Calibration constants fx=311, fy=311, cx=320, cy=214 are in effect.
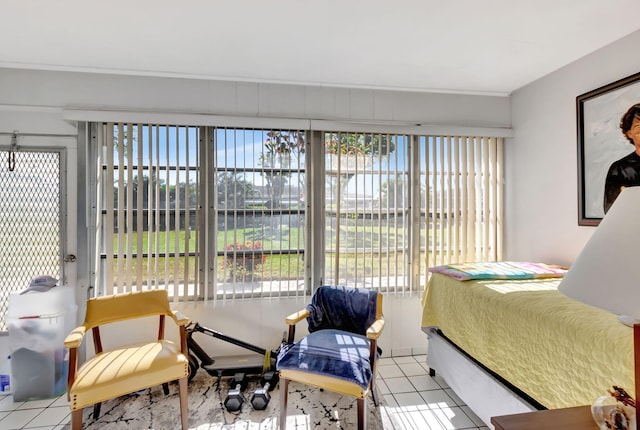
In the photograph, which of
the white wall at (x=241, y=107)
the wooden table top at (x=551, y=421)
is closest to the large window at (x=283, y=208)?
the white wall at (x=241, y=107)

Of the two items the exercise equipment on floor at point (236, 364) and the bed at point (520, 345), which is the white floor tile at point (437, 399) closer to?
the bed at point (520, 345)

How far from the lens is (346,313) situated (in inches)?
91.6

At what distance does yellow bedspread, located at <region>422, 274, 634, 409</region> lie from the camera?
4.01 feet

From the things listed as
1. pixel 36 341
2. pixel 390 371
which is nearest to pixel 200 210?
pixel 36 341

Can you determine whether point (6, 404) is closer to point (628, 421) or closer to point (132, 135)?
point (132, 135)

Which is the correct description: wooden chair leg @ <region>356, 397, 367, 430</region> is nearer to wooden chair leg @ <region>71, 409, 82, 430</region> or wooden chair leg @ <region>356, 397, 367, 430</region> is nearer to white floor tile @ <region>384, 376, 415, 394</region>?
white floor tile @ <region>384, 376, 415, 394</region>

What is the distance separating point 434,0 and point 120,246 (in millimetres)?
2765

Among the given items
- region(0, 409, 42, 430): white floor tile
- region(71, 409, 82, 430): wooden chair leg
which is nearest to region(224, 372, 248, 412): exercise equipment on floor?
region(71, 409, 82, 430): wooden chair leg

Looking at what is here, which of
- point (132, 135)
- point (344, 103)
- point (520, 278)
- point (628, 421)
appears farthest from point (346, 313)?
point (132, 135)

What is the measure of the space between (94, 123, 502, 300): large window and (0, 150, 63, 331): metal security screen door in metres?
0.38

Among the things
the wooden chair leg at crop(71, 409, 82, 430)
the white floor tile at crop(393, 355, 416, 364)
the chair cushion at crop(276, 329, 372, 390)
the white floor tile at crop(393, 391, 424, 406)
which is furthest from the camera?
the white floor tile at crop(393, 355, 416, 364)

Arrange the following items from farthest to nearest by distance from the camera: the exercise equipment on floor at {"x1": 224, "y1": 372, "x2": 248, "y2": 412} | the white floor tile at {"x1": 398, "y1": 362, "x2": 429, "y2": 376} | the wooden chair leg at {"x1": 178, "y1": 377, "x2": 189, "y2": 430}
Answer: the white floor tile at {"x1": 398, "y1": 362, "x2": 429, "y2": 376} → the exercise equipment on floor at {"x1": 224, "y1": 372, "x2": 248, "y2": 412} → the wooden chair leg at {"x1": 178, "y1": 377, "x2": 189, "y2": 430}

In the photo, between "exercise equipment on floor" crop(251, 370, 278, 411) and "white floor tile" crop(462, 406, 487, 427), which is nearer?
"white floor tile" crop(462, 406, 487, 427)

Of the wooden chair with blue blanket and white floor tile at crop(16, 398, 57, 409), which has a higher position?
the wooden chair with blue blanket
